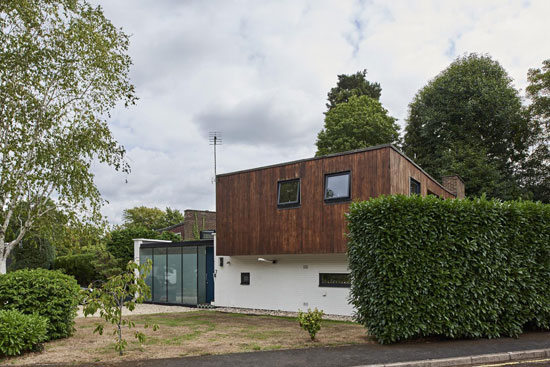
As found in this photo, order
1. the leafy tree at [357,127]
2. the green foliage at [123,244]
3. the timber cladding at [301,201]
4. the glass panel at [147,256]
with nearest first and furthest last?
the timber cladding at [301,201]
the glass panel at [147,256]
the green foliage at [123,244]
the leafy tree at [357,127]

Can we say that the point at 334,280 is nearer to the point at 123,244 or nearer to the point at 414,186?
the point at 414,186

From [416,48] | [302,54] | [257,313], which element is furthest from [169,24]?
[257,313]

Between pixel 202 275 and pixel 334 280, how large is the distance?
Answer: 7426 millimetres

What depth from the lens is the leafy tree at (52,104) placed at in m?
14.2

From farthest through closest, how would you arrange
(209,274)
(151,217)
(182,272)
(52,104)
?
(151,217) < (182,272) < (209,274) < (52,104)

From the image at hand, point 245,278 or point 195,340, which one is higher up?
point 245,278

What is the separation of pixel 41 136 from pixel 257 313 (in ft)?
32.9

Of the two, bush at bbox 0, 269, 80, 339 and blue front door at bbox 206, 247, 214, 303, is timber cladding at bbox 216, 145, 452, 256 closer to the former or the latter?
blue front door at bbox 206, 247, 214, 303

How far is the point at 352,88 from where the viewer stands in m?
45.9

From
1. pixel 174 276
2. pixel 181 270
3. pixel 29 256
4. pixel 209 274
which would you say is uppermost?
pixel 29 256

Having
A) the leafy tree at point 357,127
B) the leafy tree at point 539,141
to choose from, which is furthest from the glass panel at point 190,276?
the leafy tree at point 539,141

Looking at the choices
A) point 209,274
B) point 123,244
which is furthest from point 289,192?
point 123,244

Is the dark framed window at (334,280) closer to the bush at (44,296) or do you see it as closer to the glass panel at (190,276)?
the glass panel at (190,276)

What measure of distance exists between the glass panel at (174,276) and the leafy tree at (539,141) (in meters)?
24.5
